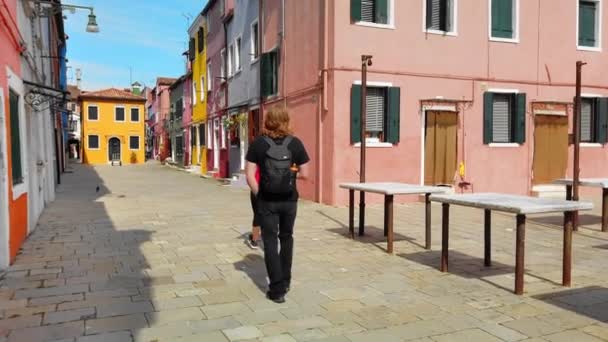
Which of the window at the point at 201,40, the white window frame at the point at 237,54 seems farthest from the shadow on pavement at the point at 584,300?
the window at the point at 201,40

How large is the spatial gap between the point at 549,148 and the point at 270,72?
8233 millimetres

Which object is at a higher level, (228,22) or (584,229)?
(228,22)

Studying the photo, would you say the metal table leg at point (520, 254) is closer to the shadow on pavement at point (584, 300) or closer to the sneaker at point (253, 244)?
the shadow on pavement at point (584, 300)

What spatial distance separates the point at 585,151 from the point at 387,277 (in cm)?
1144

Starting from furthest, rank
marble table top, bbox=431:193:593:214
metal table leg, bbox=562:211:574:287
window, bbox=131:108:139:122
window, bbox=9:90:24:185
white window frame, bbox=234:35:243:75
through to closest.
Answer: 1. window, bbox=131:108:139:122
2. white window frame, bbox=234:35:243:75
3. window, bbox=9:90:24:185
4. metal table leg, bbox=562:211:574:287
5. marble table top, bbox=431:193:593:214

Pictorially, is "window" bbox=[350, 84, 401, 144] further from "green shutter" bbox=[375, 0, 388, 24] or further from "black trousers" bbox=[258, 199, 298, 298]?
"black trousers" bbox=[258, 199, 298, 298]

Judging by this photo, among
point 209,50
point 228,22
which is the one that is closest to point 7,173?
point 228,22

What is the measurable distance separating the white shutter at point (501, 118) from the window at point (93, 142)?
1580 inches

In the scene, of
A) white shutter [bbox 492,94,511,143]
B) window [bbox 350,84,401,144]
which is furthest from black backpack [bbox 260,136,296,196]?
white shutter [bbox 492,94,511,143]

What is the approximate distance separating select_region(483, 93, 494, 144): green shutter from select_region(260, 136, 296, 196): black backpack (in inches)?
392

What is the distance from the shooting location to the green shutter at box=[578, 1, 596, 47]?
1476cm

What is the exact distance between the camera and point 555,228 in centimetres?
892

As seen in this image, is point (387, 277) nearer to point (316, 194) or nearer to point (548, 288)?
point (548, 288)

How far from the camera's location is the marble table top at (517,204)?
4.78 m
